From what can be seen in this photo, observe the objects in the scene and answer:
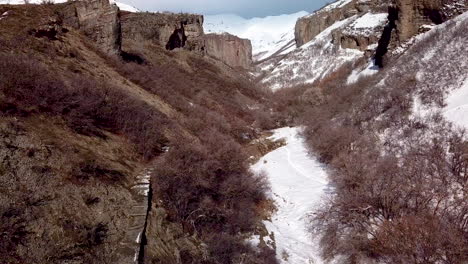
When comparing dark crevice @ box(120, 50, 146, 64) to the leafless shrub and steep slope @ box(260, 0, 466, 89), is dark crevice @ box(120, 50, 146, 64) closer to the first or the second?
the leafless shrub

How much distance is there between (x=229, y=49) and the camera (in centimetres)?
7550

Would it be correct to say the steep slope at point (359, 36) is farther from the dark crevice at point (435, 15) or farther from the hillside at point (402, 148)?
the hillside at point (402, 148)

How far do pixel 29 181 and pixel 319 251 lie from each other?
9354 mm

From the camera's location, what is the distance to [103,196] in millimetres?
8422

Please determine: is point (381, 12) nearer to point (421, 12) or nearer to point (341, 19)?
Answer: point (341, 19)

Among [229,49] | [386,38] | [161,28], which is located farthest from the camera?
[229,49]

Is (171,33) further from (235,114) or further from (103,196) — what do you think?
(103,196)

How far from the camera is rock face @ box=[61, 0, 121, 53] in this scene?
77.4 ft

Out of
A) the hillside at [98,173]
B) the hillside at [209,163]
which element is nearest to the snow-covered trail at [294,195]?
the hillside at [209,163]

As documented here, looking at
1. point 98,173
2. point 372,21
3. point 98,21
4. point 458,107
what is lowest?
point 98,173

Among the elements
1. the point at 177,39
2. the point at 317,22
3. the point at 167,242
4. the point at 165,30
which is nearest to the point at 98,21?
the point at 165,30

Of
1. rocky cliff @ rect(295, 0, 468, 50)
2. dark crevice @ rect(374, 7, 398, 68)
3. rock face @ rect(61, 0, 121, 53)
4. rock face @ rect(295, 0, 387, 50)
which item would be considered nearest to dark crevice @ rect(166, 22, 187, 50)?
rock face @ rect(61, 0, 121, 53)

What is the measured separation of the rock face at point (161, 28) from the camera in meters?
39.2

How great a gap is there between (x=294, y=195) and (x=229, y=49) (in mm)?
62135
